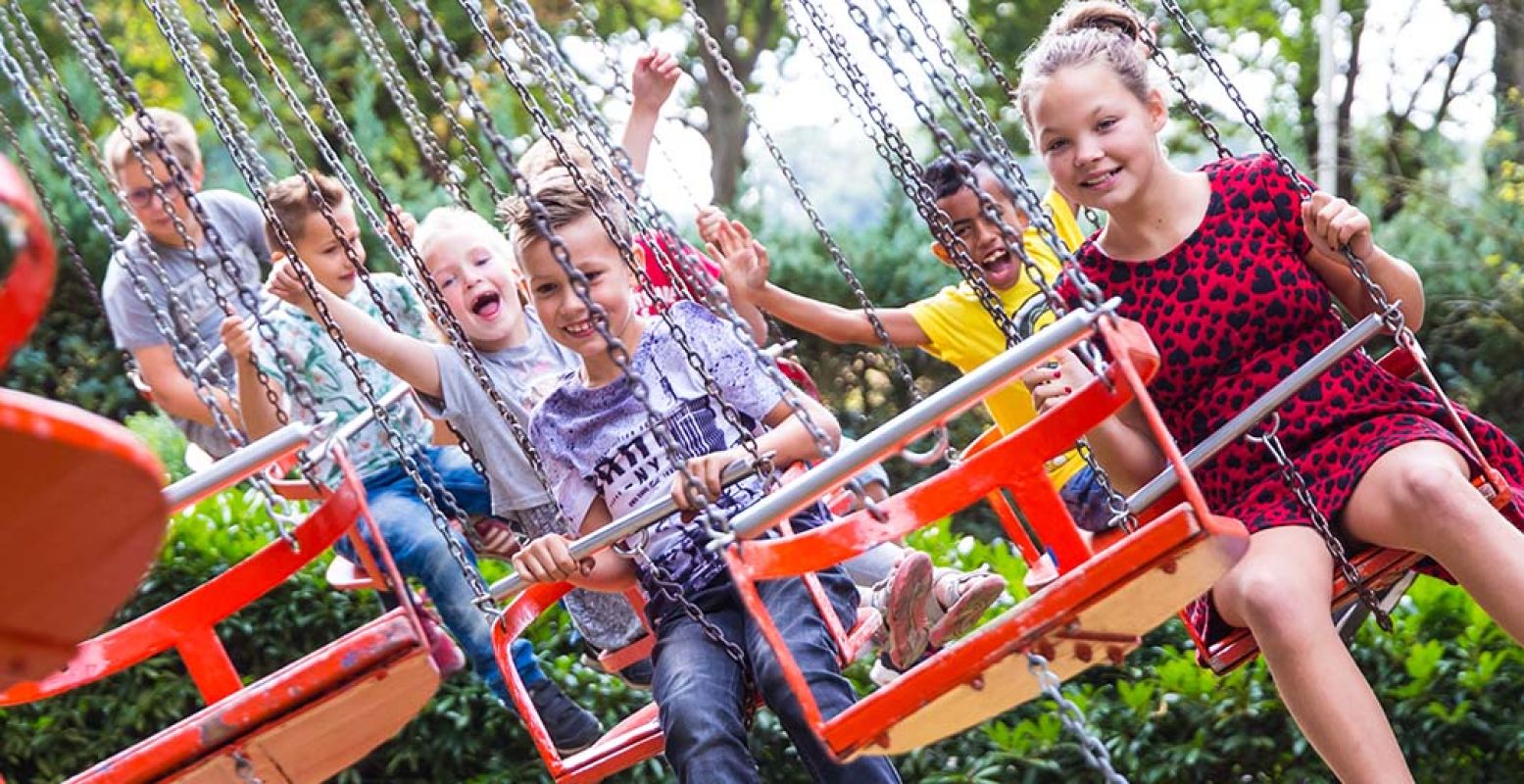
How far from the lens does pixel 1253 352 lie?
3.71 m

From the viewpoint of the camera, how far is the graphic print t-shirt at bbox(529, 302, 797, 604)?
384 centimetres

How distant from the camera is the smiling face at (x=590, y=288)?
153 inches

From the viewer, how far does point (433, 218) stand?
15.9ft

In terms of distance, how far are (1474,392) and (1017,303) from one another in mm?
4226

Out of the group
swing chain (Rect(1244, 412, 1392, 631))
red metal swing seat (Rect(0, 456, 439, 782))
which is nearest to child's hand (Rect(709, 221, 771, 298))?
swing chain (Rect(1244, 412, 1392, 631))

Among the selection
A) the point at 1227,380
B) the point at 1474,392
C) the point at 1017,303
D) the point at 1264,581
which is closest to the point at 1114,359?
the point at 1264,581

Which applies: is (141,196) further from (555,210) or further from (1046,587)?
(1046,587)

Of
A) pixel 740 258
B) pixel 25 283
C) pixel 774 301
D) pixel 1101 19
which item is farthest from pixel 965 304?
pixel 25 283

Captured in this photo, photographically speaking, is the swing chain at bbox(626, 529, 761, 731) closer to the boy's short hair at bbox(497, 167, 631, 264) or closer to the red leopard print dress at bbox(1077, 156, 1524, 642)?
the boy's short hair at bbox(497, 167, 631, 264)

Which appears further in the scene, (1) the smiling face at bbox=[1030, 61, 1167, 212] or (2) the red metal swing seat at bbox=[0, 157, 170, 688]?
(1) the smiling face at bbox=[1030, 61, 1167, 212]

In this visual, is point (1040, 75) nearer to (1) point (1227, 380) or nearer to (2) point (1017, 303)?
(1) point (1227, 380)

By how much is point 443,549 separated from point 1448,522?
7.58 ft

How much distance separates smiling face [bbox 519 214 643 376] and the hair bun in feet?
3.12

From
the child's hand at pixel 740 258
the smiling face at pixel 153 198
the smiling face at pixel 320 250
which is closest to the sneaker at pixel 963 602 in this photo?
the child's hand at pixel 740 258
